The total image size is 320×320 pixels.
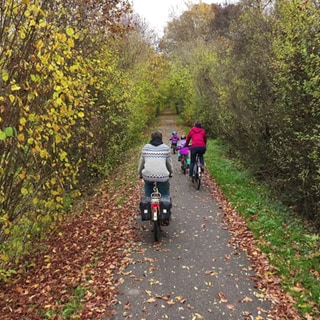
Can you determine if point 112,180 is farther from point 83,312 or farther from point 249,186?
point 83,312

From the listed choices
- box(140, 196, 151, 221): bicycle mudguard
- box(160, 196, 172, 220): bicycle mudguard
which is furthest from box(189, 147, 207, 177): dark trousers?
box(140, 196, 151, 221): bicycle mudguard

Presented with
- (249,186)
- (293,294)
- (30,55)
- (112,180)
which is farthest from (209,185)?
(30,55)

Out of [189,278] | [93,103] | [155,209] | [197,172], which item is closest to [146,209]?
[155,209]

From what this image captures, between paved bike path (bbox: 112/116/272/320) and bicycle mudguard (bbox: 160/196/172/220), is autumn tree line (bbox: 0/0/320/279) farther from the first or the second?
paved bike path (bbox: 112/116/272/320)

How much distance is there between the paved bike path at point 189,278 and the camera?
16.1 feet

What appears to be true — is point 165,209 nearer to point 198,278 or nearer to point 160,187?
point 160,187

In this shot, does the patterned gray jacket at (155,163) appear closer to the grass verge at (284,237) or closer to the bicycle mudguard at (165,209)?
the bicycle mudguard at (165,209)

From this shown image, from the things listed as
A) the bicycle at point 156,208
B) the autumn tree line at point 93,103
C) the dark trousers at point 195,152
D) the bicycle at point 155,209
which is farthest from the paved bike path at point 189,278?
the dark trousers at point 195,152

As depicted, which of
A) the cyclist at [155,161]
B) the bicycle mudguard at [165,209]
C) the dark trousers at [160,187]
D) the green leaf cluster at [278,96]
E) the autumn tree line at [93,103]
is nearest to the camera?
the autumn tree line at [93,103]

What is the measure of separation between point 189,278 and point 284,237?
101 inches

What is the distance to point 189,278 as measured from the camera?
19.0ft

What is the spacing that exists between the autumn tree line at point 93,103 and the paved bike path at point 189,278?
1877mm

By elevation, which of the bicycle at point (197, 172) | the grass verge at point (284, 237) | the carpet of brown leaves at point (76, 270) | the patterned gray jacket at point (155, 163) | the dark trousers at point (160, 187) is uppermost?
the patterned gray jacket at point (155, 163)

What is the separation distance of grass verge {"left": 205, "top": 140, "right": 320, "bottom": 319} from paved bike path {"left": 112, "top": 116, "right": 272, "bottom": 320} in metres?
0.58
